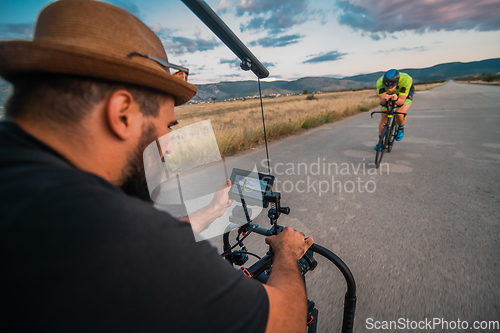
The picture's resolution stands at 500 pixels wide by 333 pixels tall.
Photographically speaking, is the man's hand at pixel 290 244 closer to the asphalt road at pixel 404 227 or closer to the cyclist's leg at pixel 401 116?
the asphalt road at pixel 404 227

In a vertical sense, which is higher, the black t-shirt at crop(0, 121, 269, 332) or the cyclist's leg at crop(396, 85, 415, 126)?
the black t-shirt at crop(0, 121, 269, 332)

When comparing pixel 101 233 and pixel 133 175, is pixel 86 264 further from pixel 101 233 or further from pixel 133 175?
pixel 133 175

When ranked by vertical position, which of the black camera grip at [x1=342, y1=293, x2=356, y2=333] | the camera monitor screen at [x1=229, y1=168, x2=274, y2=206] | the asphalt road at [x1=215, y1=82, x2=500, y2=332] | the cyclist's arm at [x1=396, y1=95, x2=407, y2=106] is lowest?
the asphalt road at [x1=215, y1=82, x2=500, y2=332]

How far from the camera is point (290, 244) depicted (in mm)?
1161

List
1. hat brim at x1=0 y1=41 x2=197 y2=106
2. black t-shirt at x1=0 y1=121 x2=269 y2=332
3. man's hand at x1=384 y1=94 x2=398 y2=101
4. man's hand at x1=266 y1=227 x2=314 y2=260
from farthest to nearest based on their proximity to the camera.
Answer: man's hand at x1=384 y1=94 x2=398 y2=101, man's hand at x1=266 y1=227 x2=314 y2=260, hat brim at x1=0 y1=41 x2=197 y2=106, black t-shirt at x1=0 y1=121 x2=269 y2=332

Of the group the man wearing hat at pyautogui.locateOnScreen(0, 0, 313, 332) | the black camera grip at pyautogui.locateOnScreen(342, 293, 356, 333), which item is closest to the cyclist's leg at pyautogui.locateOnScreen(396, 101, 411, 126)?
the black camera grip at pyautogui.locateOnScreen(342, 293, 356, 333)

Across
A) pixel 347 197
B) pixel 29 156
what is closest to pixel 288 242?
pixel 29 156

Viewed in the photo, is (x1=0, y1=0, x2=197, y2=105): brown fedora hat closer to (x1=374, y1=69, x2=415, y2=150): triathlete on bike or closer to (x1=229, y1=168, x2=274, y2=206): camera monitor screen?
(x1=229, y1=168, x2=274, y2=206): camera monitor screen

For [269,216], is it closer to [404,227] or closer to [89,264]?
[89,264]

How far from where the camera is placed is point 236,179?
147cm

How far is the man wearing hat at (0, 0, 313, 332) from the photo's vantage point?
1.72 ft

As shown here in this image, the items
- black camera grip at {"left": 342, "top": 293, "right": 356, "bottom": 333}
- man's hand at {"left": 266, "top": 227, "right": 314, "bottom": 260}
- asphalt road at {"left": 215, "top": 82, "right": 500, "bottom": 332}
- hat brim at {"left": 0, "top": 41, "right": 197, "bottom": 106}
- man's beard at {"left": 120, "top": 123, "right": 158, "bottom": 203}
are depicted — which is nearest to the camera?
hat brim at {"left": 0, "top": 41, "right": 197, "bottom": 106}

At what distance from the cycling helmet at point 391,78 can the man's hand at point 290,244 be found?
5.14 m

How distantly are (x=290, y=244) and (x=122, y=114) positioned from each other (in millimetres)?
906
